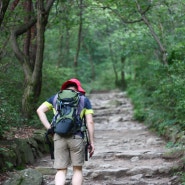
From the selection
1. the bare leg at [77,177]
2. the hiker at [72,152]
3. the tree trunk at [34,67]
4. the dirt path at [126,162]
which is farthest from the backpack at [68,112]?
the tree trunk at [34,67]

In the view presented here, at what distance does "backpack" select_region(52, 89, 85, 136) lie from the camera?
5.30 meters

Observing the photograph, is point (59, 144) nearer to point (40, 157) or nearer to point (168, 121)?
point (40, 157)

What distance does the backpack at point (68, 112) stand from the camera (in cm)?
530

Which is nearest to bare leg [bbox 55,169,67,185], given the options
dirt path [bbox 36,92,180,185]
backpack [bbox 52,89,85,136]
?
backpack [bbox 52,89,85,136]

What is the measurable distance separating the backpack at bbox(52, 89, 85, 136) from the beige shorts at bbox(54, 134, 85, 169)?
128mm

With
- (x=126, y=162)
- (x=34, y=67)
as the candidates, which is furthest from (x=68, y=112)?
(x=34, y=67)

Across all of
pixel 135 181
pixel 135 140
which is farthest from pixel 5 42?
pixel 135 181

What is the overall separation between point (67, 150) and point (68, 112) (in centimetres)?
60

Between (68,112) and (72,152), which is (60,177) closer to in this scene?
(72,152)

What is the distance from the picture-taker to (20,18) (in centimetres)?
1245

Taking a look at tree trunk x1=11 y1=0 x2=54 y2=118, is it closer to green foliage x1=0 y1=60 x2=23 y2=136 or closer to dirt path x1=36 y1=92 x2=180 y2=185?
green foliage x1=0 y1=60 x2=23 y2=136

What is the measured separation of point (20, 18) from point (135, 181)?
7.58 metres

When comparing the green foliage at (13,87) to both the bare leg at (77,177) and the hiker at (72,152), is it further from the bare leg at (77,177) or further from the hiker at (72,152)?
the bare leg at (77,177)

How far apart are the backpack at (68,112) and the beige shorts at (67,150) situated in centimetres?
13
